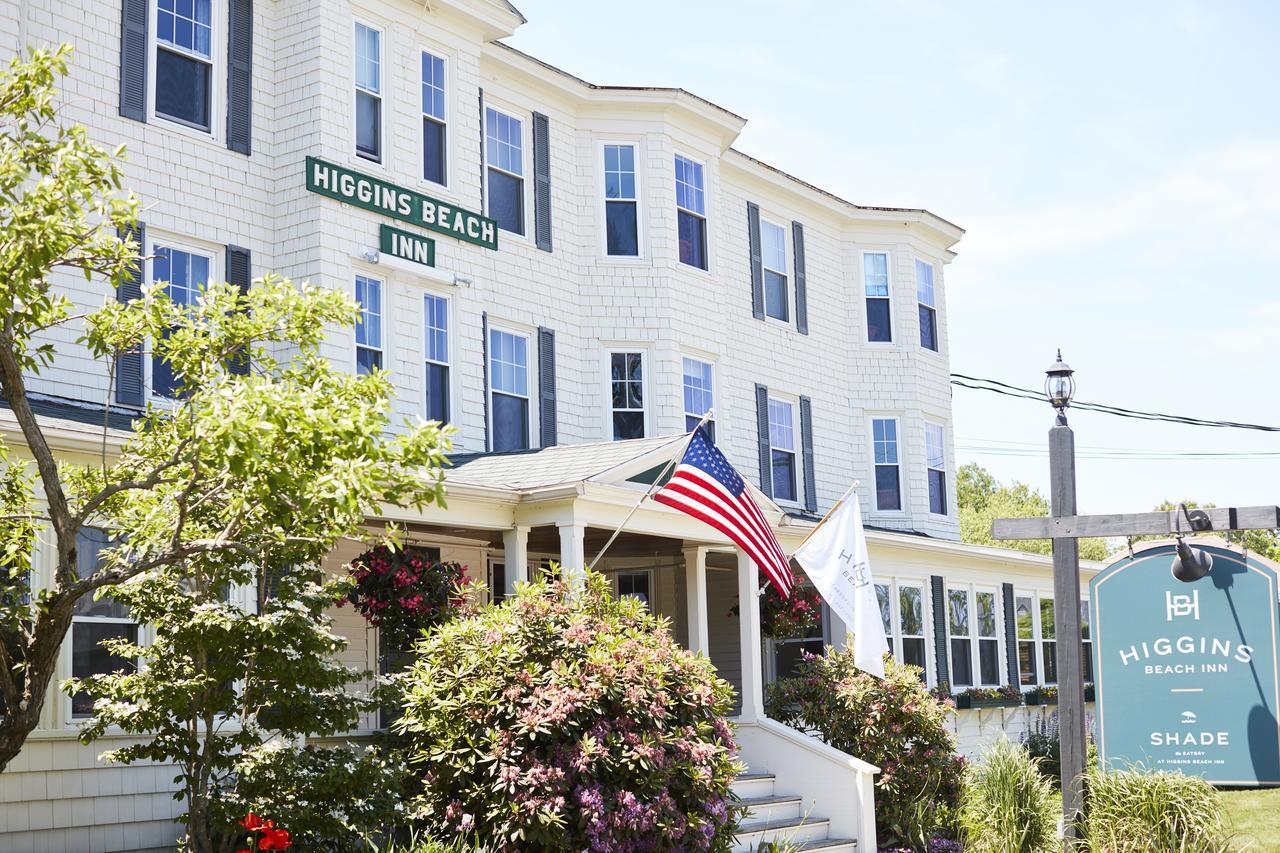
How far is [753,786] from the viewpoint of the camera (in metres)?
15.0

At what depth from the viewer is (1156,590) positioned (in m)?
10.5

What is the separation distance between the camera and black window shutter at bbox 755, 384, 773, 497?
71.1 ft

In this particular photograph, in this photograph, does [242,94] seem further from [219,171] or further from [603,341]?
[603,341]

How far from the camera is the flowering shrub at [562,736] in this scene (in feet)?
35.0

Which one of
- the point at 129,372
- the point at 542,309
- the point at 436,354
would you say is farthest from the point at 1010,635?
the point at 129,372

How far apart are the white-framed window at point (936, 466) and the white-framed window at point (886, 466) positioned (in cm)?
66

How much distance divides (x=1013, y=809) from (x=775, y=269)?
11455 mm

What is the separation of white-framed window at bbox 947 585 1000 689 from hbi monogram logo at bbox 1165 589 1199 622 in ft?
41.1

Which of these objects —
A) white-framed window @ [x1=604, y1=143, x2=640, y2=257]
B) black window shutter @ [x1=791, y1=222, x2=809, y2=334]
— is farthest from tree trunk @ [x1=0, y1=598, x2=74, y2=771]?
black window shutter @ [x1=791, y1=222, x2=809, y2=334]

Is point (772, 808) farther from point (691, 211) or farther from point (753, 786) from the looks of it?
point (691, 211)

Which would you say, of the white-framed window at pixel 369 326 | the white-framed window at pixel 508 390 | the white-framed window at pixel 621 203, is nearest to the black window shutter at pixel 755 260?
the white-framed window at pixel 621 203

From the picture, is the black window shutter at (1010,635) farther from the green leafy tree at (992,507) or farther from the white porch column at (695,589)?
the green leafy tree at (992,507)

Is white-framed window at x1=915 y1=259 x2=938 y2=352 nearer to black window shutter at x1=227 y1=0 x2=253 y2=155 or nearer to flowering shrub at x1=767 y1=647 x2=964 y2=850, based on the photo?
flowering shrub at x1=767 y1=647 x2=964 y2=850

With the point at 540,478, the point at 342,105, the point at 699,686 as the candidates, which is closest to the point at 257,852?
the point at 699,686
